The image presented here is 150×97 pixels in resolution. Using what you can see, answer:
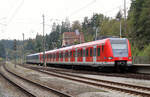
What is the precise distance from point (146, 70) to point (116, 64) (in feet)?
8.28

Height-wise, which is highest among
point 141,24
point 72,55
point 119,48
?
point 141,24

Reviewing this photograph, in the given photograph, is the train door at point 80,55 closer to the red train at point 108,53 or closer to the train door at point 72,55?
the red train at point 108,53

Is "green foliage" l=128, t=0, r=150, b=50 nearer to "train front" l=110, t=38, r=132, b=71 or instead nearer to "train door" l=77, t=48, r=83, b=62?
"train door" l=77, t=48, r=83, b=62

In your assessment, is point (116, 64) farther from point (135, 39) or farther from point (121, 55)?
point (135, 39)

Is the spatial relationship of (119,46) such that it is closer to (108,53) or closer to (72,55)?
(108,53)

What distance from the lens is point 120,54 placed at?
65.2ft

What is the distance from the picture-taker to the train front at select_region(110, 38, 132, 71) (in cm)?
1967

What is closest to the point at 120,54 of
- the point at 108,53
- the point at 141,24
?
the point at 108,53

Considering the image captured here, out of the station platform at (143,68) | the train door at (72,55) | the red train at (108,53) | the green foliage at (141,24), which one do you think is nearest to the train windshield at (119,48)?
the red train at (108,53)

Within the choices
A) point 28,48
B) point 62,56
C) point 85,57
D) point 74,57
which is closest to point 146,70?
point 85,57

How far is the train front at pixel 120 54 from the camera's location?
19.7 m

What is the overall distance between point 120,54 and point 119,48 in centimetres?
54

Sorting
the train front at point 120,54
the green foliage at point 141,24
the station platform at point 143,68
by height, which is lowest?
the station platform at point 143,68

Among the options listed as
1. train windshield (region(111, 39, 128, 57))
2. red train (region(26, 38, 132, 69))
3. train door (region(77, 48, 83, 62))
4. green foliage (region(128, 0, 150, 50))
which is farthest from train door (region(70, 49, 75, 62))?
green foliage (region(128, 0, 150, 50))
